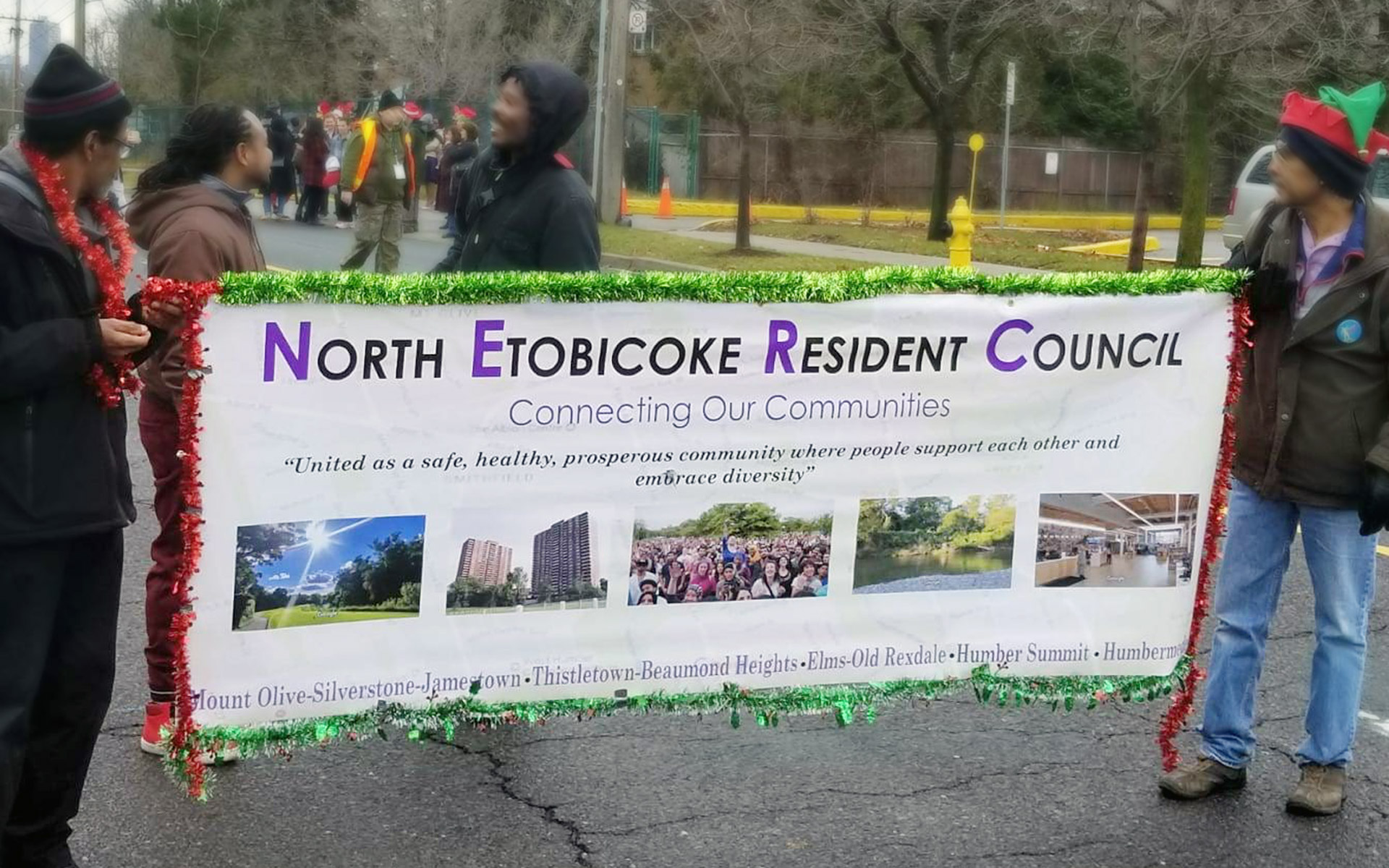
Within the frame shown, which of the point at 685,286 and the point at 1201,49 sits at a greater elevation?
the point at 1201,49

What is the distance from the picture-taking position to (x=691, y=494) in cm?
391

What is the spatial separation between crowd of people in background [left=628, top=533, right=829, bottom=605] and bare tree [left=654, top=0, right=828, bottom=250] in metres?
19.1

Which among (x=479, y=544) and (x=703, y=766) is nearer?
(x=479, y=544)

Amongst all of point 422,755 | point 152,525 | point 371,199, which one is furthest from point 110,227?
point 371,199

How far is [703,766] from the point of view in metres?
4.64

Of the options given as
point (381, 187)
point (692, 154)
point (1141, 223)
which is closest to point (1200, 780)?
point (381, 187)

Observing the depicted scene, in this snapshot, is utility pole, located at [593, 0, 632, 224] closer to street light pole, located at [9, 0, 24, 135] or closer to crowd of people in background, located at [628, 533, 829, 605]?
street light pole, located at [9, 0, 24, 135]

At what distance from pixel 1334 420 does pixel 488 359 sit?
2163mm

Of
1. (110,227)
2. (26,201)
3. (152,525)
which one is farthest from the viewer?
(152,525)

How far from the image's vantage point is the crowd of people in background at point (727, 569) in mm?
3939

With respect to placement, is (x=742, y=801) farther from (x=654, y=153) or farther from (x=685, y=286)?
(x=654, y=153)

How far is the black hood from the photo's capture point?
4797 mm

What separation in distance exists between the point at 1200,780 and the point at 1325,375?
116 cm

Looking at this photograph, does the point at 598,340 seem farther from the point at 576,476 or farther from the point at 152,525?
the point at 152,525
